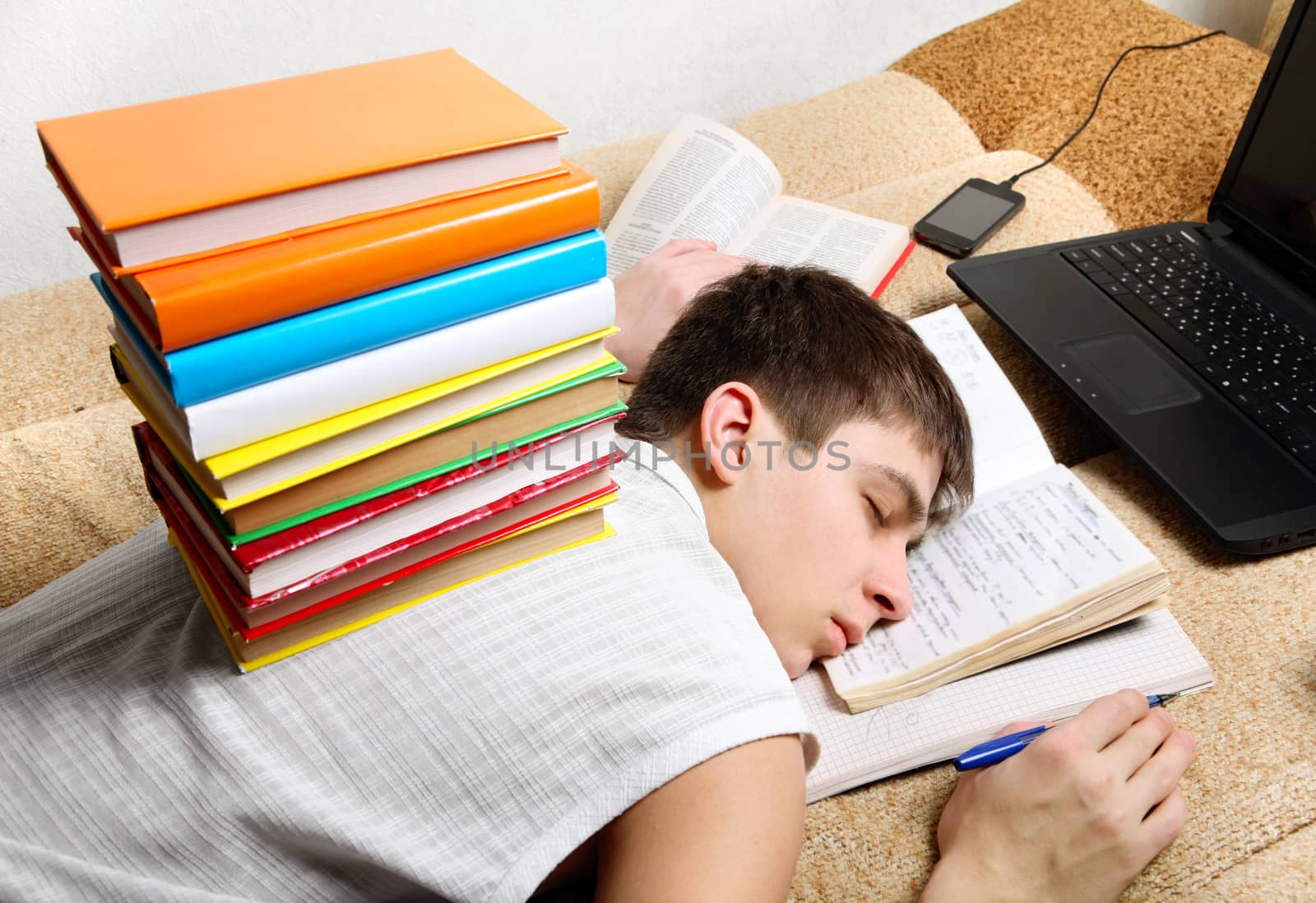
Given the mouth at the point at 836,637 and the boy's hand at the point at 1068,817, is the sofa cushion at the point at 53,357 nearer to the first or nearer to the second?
the mouth at the point at 836,637

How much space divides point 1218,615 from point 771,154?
101cm

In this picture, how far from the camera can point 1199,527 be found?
3.28 feet

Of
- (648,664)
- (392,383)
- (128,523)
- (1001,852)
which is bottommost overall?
(128,523)

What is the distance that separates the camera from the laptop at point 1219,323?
96 cm

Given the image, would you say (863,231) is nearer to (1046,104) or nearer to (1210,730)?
(1046,104)

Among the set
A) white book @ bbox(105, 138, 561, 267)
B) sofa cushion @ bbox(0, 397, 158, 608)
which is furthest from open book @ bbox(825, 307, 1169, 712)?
sofa cushion @ bbox(0, 397, 158, 608)

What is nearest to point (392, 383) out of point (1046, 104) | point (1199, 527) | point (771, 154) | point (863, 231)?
point (1199, 527)

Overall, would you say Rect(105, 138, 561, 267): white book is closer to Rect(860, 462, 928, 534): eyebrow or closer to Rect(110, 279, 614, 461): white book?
Rect(110, 279, 614, 461): white book

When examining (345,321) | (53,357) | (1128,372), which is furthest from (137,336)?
(1128,372)

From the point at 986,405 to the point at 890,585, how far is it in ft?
1.09

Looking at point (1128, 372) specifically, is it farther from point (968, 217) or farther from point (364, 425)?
point (364, 425)

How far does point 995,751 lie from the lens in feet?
2.54

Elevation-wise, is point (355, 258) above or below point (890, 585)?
above

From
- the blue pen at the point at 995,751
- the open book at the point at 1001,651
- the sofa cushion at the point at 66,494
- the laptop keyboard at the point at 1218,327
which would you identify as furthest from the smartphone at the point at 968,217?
the sofa cushion at the point at 66,494
